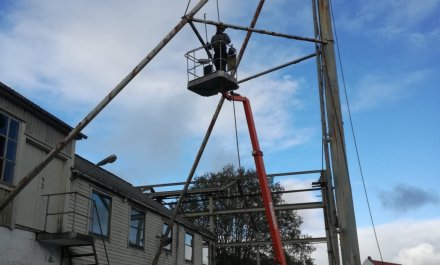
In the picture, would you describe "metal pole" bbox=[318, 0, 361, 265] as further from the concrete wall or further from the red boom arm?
the concrete wall

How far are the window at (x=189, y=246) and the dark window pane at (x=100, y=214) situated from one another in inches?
352

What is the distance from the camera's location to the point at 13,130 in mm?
12664

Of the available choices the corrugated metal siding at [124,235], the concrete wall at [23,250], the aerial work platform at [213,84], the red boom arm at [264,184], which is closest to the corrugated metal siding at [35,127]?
the corrugated metal siding at [124,235]

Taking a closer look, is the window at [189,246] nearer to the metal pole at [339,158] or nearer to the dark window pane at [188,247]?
the dark window pane at [188,247]

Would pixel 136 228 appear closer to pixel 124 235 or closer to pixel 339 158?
pixel 124 235

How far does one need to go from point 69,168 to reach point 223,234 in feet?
131

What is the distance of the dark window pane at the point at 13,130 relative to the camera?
12.6 m

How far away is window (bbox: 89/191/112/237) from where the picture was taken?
16.3m

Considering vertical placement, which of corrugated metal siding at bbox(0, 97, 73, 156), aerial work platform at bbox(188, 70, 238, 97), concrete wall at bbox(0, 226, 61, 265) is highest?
aerial work platform at bbox(188, 70, 238, 97)

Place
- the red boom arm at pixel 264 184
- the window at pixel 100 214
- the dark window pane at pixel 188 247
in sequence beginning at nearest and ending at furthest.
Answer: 1. the red boom arm at pixel 264 184
2. the window at pixel 100 214
3. the dark window pane at pixel 188 247

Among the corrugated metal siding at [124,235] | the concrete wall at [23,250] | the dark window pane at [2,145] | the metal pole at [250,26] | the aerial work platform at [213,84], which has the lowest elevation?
the concrete wall at [23,250]

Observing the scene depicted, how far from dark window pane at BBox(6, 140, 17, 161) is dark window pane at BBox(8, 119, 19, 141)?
0.16 meters

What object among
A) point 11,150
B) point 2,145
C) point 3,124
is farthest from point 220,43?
point 2,145

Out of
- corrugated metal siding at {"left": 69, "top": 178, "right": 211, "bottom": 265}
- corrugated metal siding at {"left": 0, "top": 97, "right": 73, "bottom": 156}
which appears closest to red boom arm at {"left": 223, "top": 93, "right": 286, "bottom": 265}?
corrugated metal siding at {"left": 0, "top": 97, "right": 73, "bottom": 156}
